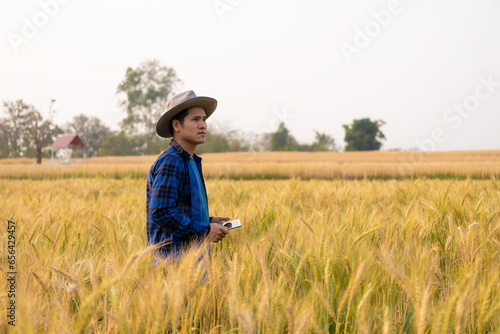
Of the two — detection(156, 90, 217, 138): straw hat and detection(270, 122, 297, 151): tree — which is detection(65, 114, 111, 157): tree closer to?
detection(270, 122, 297, 151): tree

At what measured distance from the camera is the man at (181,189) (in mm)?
1906

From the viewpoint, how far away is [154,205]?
1915 mm

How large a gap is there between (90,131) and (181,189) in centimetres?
5587

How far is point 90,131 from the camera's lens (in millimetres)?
53094

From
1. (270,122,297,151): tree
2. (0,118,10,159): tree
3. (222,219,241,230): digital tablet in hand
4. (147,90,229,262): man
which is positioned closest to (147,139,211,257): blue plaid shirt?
(147,90,229,262): man

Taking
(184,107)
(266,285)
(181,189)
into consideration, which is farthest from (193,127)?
(266,285)

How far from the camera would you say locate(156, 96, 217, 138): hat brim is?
204 cm

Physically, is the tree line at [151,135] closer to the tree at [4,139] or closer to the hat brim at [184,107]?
the tree at [4,139]

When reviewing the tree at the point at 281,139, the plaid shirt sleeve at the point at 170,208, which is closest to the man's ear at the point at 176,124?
the plaid shirt sleeve at the point at 170,208

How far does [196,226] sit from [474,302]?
1.23 m

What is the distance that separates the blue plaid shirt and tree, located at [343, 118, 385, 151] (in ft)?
150

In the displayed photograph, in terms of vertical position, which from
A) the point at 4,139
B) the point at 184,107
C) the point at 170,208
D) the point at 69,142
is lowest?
the point at 170,208

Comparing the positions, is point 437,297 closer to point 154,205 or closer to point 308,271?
point 308,271

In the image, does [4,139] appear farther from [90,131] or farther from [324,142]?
[324,142]
